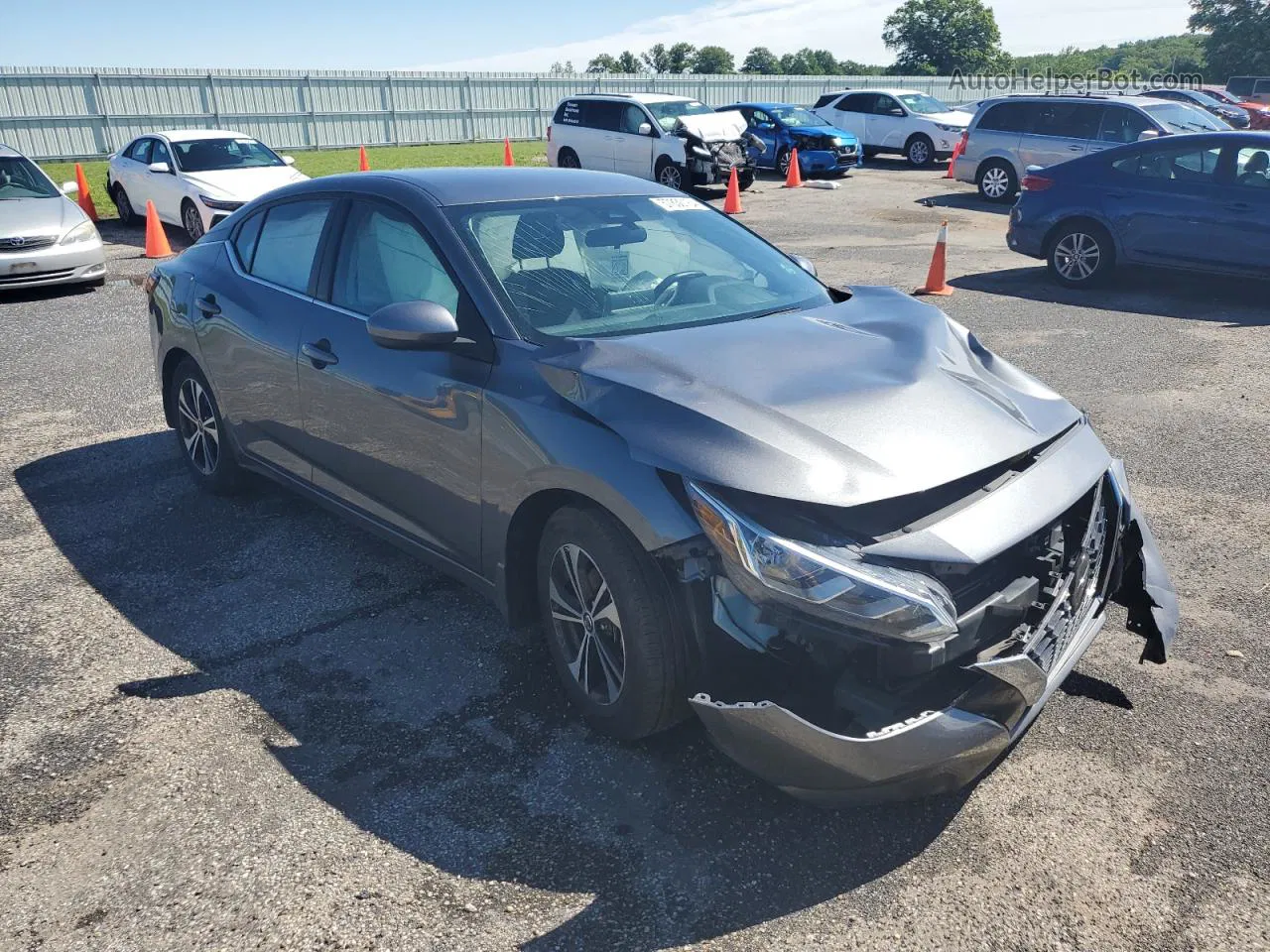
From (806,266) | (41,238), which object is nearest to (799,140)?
(41,238)

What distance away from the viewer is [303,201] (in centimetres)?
468

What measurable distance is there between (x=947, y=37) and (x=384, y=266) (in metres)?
94.8

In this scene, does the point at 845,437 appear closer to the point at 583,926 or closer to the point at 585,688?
the point at 585,688

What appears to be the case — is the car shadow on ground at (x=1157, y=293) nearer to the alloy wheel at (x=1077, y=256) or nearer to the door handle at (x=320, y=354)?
the alloy wheel at (x=1077, y=256)

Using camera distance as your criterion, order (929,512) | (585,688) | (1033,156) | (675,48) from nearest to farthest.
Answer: (929,512) < (585,688) < (1033,156) < (675,48)

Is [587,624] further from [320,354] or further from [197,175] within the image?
[197,175]

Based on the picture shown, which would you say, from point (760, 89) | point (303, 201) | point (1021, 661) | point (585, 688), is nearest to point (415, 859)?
point (585, 688)

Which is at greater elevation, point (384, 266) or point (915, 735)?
point (384, 266)

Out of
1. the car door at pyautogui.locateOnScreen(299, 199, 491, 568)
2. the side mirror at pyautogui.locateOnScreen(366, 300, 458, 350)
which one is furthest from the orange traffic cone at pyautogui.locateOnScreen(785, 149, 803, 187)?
the side mirror at pyautogui.locateOnScreen(366, 300, 458, 350)

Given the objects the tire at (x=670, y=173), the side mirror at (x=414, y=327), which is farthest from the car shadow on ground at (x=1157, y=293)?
the side mirror at (x=414, y=327)

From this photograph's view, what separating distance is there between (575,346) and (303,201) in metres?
1.98

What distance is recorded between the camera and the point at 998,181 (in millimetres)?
17859

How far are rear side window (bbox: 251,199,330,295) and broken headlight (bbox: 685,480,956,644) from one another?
2.71 meters

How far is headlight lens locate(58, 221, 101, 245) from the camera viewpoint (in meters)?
10.9
